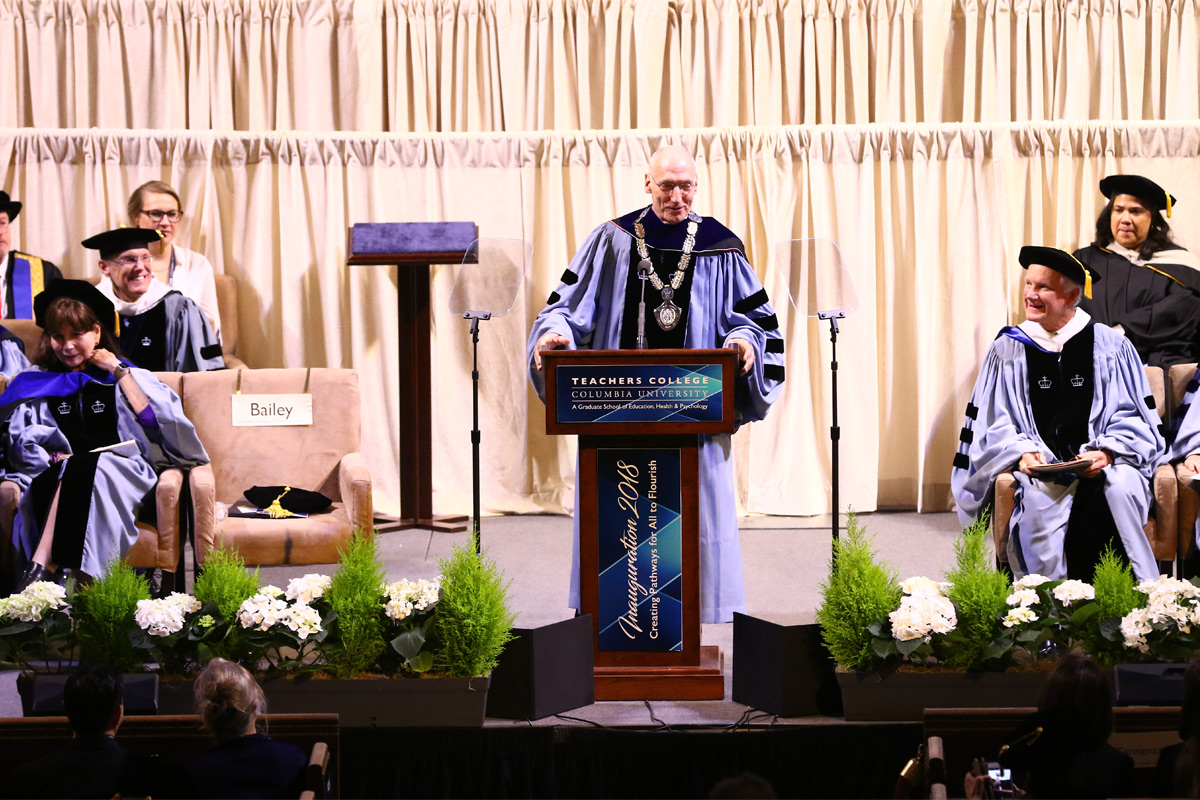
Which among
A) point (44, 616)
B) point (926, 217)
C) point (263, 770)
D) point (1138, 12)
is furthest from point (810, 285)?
point (263, 770)

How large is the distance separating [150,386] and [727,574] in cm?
252

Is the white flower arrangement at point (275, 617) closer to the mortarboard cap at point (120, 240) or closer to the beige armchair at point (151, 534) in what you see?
the beige armchair at point (151, 534)

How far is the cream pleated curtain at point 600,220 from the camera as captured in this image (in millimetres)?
7449

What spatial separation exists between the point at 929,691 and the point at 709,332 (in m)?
1.43

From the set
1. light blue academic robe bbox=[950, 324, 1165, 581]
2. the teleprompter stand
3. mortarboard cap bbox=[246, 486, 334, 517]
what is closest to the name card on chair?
mortarboard cap bbox=[246, 486, 334, 517]

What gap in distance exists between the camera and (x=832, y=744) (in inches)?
134

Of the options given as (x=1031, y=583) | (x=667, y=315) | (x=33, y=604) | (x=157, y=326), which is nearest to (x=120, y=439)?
(x=157, y=326)

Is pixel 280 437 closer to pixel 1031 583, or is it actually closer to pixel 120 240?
pixel 120 240

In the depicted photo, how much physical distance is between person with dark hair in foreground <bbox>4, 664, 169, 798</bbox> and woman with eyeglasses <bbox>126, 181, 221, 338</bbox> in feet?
15.0

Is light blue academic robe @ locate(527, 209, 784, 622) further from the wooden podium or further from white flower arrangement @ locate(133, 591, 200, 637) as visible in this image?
white flower arrangement @ locate(133, 591, 200, 637)

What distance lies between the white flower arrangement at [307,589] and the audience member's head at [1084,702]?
6.52 feet

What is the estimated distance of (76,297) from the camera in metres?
5.19

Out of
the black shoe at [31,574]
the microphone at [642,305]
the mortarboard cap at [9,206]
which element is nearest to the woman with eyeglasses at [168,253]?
the mortarboard cap at [9,206]

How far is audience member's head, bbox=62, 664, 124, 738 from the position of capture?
8.51ft
